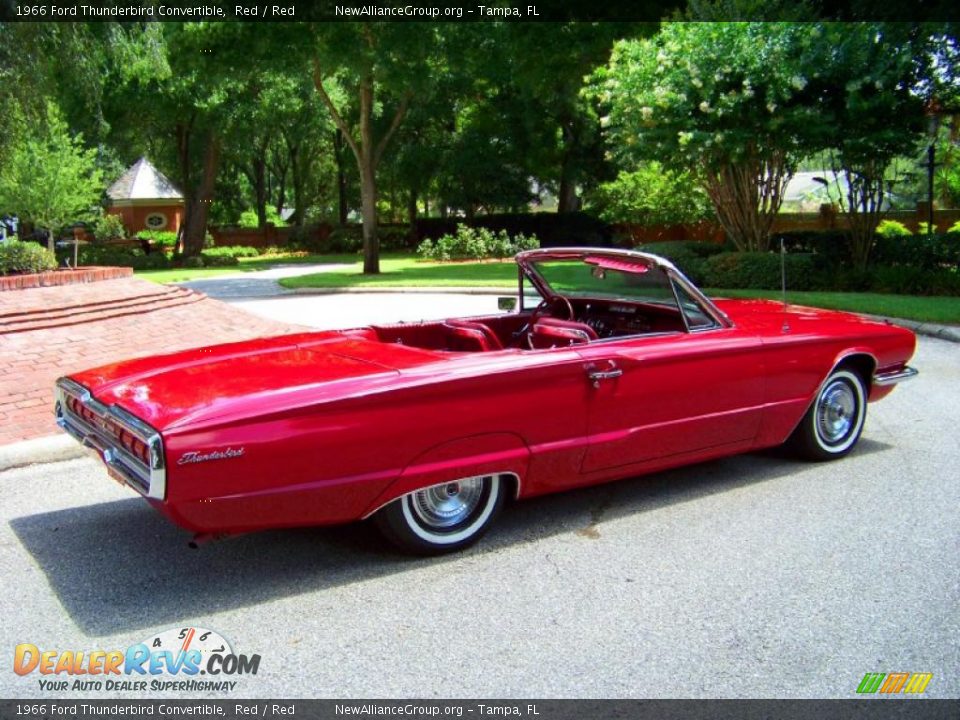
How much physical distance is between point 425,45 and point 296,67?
3576mm

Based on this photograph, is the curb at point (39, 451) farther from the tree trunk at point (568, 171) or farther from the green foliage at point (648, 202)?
the tree trunk at point (568, 171)

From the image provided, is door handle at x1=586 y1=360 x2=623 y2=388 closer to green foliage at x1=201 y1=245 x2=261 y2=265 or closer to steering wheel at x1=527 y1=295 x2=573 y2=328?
steering wheel at x1=527 y1=295 x2=573 y2=328

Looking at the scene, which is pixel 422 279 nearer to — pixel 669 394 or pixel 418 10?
pixel 418 10

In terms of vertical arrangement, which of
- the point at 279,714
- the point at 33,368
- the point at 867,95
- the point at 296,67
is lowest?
the point at 279,714

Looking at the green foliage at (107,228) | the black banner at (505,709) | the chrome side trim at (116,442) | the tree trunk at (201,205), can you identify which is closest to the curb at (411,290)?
the chrome side trim at (116,442)

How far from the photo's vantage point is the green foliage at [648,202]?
28453 millimetres

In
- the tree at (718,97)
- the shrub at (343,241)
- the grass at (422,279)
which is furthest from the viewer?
the shrub at (343,241)

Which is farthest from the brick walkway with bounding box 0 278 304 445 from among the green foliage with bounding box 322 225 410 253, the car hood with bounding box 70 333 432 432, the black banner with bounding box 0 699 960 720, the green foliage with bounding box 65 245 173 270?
the green foliage with bounding box 322 225 410 253

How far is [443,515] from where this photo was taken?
4.34m

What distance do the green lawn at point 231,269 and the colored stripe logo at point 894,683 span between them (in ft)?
71.1

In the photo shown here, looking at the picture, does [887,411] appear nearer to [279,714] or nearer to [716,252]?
[279,714]

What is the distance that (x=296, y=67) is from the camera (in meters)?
24.0

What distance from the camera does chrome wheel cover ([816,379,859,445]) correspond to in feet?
18.8

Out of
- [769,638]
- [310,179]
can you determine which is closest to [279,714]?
[769,638]
